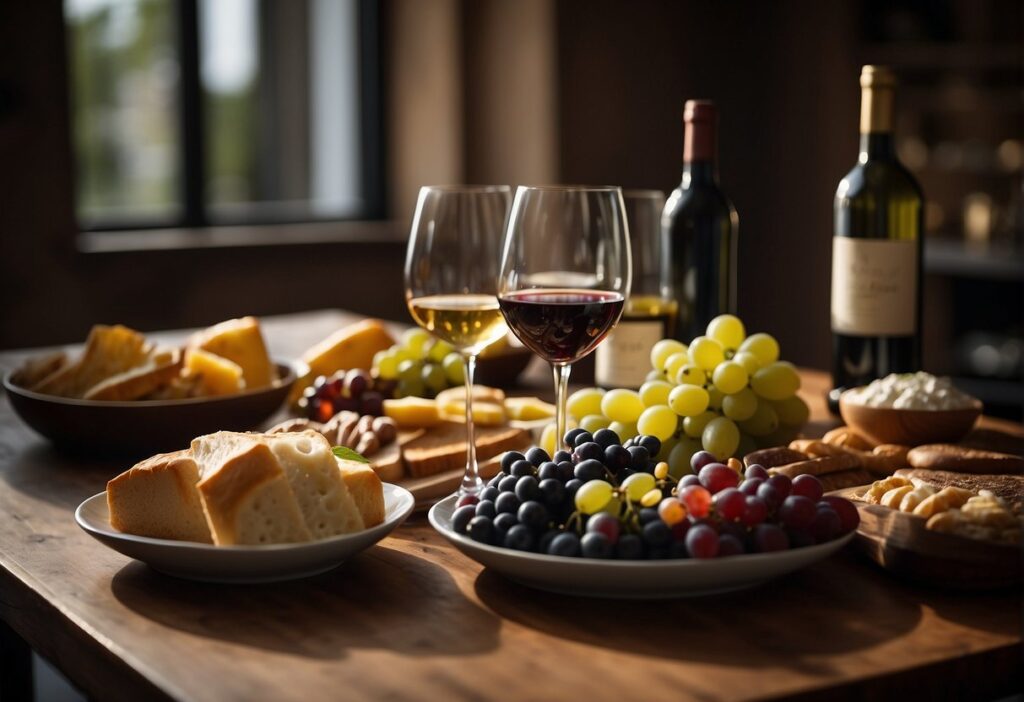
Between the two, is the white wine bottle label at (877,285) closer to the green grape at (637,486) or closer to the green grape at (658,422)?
the green grape at (658,422)

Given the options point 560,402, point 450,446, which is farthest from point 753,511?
point 450,446

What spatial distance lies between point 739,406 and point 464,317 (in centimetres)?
29

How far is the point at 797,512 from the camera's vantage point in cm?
82

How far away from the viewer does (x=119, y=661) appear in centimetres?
77

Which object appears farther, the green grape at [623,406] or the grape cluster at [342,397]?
the grape cluster at [342,397]

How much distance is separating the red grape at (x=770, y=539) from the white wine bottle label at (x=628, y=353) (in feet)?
2.06

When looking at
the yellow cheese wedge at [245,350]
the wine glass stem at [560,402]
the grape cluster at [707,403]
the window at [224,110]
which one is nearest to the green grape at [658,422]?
the grape cluster at [707,403]

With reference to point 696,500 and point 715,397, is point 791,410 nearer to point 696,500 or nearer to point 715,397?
point 715,397

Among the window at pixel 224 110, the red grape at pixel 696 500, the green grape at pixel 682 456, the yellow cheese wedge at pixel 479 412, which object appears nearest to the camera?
the red grape at pixel 696 500

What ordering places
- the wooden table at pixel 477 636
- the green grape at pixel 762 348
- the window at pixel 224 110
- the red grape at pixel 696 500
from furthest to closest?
the window at pixel 224 110 → the green grape at pixel 762 348 → the red grape at pixel 696 500 → the wooden table at pixel 477 636

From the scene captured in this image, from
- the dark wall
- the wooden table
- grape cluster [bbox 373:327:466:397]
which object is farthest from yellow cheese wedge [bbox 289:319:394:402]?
the dark wall

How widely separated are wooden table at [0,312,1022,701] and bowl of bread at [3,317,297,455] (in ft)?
1.04

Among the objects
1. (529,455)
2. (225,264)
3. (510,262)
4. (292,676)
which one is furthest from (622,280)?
(225,264)

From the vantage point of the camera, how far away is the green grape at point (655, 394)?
46.4 inches
